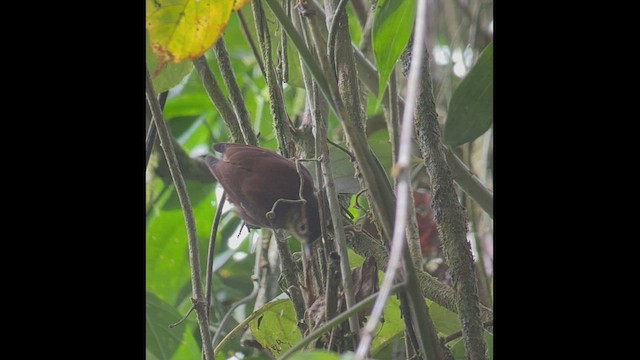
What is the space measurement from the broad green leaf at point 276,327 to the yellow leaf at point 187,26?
18 centimetres

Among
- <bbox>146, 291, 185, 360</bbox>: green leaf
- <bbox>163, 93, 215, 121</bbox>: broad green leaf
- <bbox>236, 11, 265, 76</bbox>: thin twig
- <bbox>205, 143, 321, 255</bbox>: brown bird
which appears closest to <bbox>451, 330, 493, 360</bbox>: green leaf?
<bbox>205, 143, 321, 255</bbox>: brown bird

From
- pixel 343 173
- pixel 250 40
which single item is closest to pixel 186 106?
pixel 250 40

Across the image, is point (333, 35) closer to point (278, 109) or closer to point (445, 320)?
point (278, 109)

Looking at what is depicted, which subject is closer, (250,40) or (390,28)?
(390,28)

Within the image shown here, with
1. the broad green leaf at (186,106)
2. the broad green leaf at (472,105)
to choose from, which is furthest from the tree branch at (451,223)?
the broad green leaf at (186,106)

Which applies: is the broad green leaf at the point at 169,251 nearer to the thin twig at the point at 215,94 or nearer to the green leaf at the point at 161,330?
the green leaf at the point at 161,330

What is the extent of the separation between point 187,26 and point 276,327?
0.21 m

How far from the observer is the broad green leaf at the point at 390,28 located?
0.46 m

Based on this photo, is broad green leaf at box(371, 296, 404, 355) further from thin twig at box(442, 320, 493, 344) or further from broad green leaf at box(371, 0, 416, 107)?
broad green leaf at box(371, 0, 416, 107)

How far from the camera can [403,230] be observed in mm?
322

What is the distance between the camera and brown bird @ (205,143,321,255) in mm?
483
